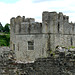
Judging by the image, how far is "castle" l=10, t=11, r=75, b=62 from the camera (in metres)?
17.2

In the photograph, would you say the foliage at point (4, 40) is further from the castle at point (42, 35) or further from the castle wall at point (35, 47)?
the castle at point (42, 35)

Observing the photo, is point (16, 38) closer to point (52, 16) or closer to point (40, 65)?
point (52, 16)

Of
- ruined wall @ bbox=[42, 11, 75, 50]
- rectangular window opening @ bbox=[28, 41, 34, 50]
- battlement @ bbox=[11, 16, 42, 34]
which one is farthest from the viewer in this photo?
rectangular window opening @ bbox=[28, 41, 34, 50]

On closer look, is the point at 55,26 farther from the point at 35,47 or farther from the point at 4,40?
the point at 4,40

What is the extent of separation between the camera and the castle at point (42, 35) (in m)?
17.2

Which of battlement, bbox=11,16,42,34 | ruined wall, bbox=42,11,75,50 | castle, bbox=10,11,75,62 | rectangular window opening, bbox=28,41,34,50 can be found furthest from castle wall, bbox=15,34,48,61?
ruined wall, bbox=42,11,75,50

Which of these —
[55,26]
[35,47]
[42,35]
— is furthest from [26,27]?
[55,26]

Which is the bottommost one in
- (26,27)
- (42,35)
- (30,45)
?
(30,45)

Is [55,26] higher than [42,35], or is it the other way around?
[55,26]

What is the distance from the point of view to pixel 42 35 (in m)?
17.4

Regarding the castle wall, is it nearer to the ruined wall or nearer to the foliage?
the ruined wall

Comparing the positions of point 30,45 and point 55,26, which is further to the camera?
point 30,45

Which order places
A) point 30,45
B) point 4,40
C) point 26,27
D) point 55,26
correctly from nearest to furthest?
point 55,26, point 26,27, point 30,45, point 4,40

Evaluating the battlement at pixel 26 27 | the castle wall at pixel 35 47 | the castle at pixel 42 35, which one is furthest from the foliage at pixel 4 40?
the castle at pixel 42 35
